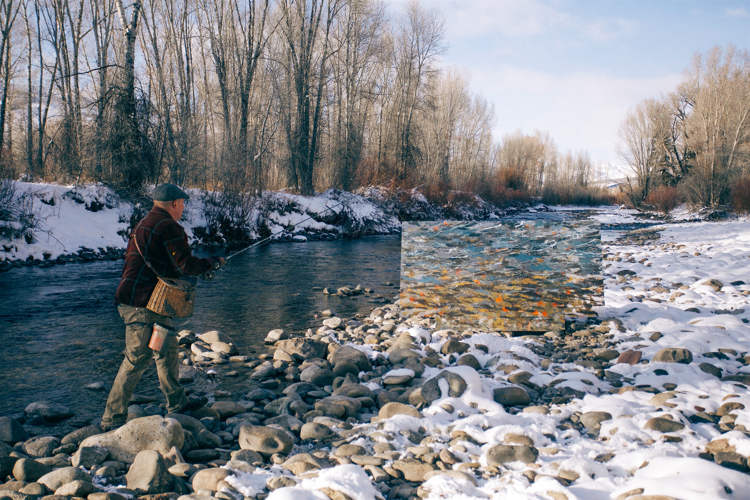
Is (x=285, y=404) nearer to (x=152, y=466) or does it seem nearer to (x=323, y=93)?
(x=152, y=466)

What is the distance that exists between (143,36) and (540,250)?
2733 centimetres

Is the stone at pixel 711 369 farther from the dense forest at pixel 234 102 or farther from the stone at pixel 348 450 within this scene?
the dense forest at pixel 234 102

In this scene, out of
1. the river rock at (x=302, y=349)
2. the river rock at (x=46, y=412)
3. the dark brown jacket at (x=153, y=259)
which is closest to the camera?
the dark brown jacket at (x=153, y=259)

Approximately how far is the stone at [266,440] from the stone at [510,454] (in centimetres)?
152

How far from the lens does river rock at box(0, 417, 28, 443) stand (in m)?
4.18

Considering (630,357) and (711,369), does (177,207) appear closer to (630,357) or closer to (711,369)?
(630,357)

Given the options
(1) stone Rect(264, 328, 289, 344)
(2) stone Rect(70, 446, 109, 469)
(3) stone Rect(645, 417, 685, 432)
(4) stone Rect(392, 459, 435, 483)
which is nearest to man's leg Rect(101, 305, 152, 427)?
(2) stone Rect(70, 446, 109, 469)

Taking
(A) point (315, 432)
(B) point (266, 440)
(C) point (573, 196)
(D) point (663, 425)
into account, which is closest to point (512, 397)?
(D) point (663, 425)

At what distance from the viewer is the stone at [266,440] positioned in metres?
3.92

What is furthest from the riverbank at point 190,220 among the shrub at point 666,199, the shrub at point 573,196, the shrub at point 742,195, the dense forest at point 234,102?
the shrub at point 573,196

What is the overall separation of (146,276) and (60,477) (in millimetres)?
1575

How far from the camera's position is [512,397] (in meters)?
4.76

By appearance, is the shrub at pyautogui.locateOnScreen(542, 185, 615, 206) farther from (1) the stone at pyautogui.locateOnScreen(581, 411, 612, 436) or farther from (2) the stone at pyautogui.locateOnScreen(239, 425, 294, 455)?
(2) the stone at pyautogui.locateOnScreen(239, 425, 294, 455)

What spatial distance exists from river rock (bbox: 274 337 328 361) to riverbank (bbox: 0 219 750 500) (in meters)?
0.02
